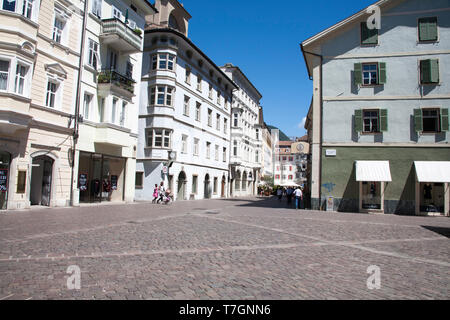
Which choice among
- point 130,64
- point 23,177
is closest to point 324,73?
point 130,64

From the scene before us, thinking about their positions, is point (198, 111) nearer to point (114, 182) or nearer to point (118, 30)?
point (114, 182)

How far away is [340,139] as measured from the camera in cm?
2353

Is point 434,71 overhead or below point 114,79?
overhead

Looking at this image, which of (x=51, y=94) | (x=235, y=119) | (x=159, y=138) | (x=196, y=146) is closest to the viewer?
(x=51, y=94)

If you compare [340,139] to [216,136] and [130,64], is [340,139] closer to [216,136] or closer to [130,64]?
[130,64]

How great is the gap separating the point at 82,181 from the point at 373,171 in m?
18.9

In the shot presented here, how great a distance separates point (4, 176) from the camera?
627 inches

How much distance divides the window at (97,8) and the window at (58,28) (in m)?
2.92

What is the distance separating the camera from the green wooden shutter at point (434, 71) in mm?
22078

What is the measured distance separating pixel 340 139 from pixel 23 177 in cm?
1956

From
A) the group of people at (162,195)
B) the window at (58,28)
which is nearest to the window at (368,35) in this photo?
the group of people at (162,195)

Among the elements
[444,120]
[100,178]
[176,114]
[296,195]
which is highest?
[176,114]

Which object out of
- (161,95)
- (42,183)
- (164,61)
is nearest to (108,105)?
(42,183)

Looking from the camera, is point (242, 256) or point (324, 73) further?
point (324, 73)
